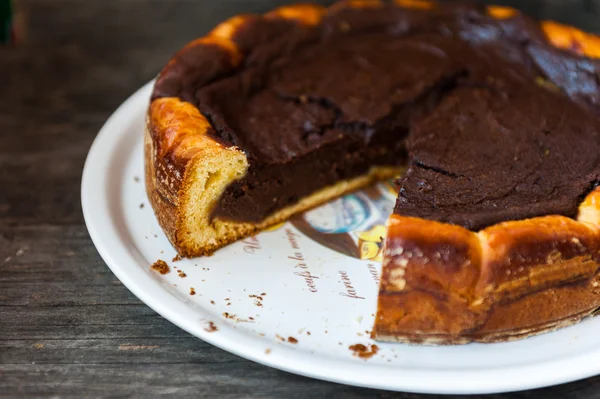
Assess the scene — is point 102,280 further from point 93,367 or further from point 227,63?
point 227,63

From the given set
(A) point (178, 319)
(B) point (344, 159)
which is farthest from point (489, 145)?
(A) point (178, 319)

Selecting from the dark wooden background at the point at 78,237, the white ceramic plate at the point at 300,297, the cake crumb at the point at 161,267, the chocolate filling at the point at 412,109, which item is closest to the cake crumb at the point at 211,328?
the white ceramic plate at the point at 300,297

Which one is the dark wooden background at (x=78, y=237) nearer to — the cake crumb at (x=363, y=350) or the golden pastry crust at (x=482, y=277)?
the cake crumb at (x=363, y=350)

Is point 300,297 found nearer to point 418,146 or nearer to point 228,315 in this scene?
point 228,315

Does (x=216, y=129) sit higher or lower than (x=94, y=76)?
higher

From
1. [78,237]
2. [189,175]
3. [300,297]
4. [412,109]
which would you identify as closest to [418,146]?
[412,109]
